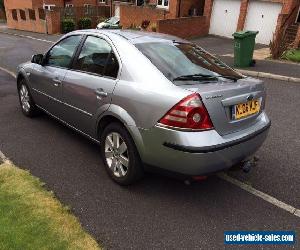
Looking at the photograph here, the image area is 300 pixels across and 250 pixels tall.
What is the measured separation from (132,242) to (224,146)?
1254 mm

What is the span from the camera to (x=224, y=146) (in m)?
3.19

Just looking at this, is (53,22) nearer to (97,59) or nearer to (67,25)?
(67,25)

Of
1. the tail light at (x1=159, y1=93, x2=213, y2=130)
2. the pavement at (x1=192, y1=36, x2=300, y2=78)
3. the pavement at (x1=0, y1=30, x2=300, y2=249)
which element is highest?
the tail light at (x1=159, y1=93, x2=213, y2=130)

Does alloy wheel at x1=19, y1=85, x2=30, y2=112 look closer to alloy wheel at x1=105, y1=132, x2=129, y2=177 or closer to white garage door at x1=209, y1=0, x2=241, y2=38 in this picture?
alloy wheel at x1=105, y1=132, x2=129, y2=177

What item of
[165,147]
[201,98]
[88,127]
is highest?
[201,98]

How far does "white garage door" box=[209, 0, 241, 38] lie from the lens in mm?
19703

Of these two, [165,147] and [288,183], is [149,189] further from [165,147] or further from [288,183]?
[288,183]

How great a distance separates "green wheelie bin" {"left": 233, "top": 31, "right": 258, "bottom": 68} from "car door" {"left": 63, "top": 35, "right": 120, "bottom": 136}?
8.21 metres

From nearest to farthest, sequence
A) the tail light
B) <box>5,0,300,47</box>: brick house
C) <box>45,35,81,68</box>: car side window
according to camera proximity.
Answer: the tail light < <box>45,35,81,68</box>: car side window < <box>5,0,300,47</box>: brick house

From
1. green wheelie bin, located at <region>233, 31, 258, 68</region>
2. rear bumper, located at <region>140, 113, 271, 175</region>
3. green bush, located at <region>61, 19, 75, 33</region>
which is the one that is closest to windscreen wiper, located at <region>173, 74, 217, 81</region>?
rear bumper, located at <region>140, 113, 271, 175</region>

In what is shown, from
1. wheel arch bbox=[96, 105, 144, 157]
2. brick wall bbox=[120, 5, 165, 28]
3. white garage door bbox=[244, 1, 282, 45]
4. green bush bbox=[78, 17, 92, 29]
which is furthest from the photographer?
green bush bbox=[78, 17, 92, 29]

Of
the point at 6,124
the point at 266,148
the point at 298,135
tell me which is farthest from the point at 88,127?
the point at 298,135

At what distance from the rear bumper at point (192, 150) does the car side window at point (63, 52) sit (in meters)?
1.97

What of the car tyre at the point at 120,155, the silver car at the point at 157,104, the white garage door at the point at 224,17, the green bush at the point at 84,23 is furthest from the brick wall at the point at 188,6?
the car tyre at the point at 120,155
